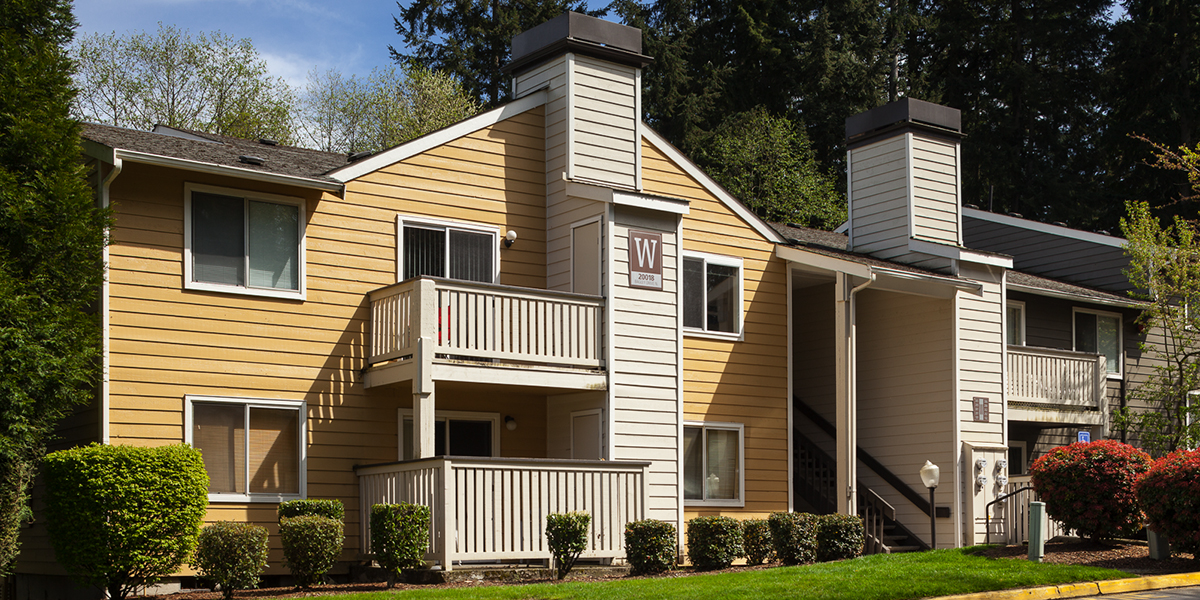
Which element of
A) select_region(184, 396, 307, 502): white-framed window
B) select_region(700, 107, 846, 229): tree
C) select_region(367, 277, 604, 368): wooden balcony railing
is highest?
select_region(700, 107, 846, 229): tree

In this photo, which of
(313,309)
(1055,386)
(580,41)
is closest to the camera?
(313,309)

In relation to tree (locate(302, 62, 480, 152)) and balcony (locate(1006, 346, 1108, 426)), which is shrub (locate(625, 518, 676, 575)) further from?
tree (locate(302, 62, 480, 152))

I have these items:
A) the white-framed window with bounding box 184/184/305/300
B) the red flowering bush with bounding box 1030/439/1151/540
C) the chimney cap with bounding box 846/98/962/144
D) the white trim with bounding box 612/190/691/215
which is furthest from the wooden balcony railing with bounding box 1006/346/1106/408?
the white-framed window with bounding box 184/184/305/300

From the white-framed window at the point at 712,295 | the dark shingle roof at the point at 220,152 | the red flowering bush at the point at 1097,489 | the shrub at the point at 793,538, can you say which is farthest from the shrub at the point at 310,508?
the red flowering bush at the point at 1097,489

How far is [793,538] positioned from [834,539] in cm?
86

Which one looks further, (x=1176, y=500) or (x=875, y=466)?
(x=875, y=466)

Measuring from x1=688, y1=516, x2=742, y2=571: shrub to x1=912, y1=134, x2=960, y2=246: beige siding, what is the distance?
902 cm

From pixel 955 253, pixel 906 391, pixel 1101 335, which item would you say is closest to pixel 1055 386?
pixel 1101 335

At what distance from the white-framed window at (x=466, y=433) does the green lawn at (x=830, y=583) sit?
4344 mm

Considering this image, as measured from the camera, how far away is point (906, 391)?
22.1 m

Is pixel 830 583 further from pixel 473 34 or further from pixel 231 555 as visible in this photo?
pixel 473 34

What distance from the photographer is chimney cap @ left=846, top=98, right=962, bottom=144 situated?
23.2 metres

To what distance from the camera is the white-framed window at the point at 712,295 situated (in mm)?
20078

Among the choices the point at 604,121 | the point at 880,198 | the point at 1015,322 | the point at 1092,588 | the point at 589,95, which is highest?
the point at 589,95
